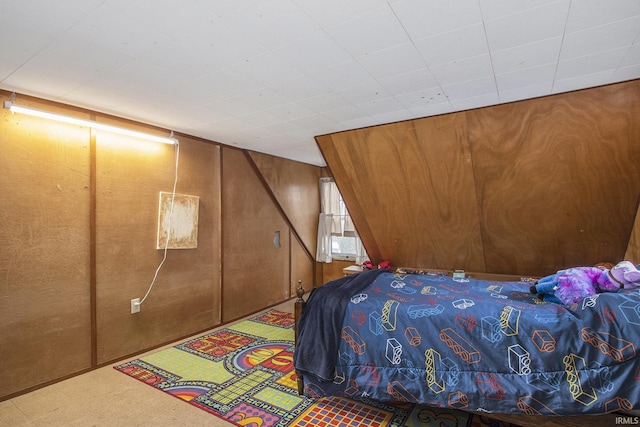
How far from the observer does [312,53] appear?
5.88 ft

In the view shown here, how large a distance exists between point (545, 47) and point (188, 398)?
3.26 meters

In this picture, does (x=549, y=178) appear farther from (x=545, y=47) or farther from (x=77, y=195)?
(x=77, y=195)

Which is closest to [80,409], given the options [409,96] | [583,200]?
[409,96]

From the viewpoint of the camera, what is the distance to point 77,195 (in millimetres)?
2697

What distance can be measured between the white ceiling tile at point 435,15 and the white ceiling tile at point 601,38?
592 millimetres

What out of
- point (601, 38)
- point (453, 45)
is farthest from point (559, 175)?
point (453, 45)

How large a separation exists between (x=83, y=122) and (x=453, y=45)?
2.91m

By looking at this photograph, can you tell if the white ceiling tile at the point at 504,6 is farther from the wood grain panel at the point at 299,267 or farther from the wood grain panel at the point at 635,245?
the wood grain panel at the point at 299,267

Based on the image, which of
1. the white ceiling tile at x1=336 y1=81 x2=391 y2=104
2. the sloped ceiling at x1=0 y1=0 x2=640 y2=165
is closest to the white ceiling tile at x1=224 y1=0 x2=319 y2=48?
the sloped ceiling at x1=0 y1=0 x2=640 y2=165

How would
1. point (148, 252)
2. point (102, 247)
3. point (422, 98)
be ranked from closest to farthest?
point (422, 98), point (102, 247), point (148, 252)

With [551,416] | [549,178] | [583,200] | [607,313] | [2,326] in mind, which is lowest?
[551,416]

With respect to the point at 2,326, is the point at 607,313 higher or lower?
higher

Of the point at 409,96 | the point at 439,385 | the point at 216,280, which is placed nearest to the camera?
the point at 439,385

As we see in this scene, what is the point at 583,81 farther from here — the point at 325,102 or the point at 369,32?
the point at 325,102
